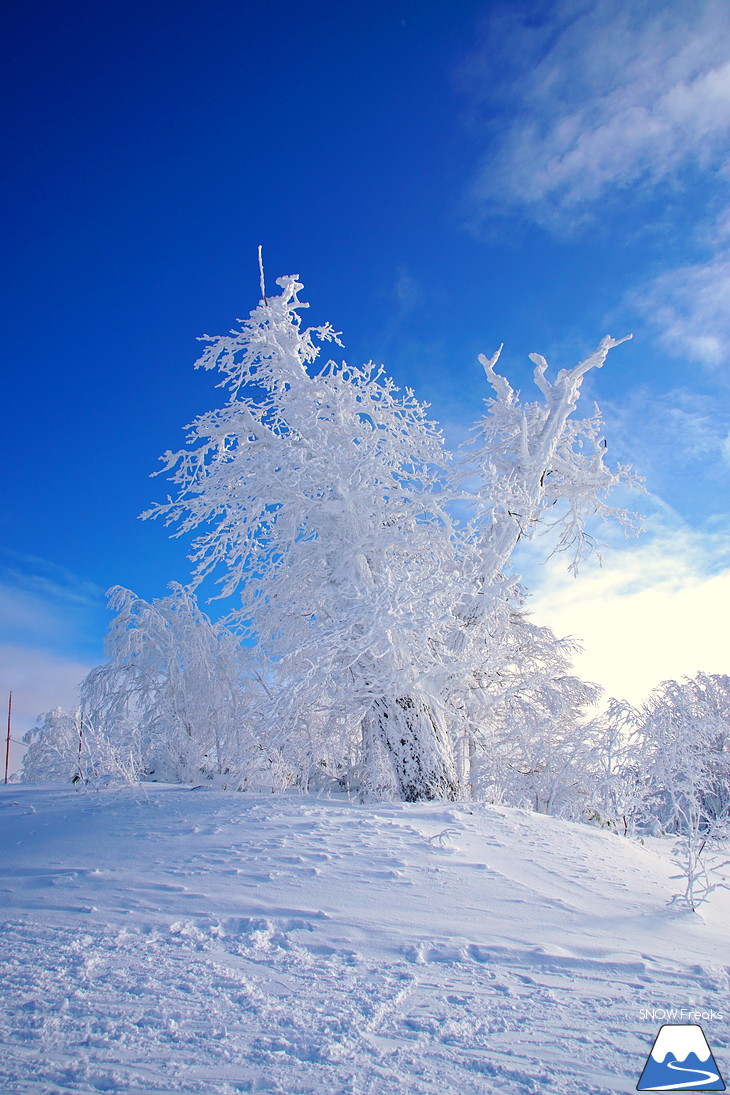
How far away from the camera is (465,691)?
11.6 m

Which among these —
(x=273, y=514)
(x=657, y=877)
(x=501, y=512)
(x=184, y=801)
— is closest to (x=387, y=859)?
(x=657, y=877)

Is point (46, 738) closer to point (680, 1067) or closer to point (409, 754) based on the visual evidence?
point (409, 754)

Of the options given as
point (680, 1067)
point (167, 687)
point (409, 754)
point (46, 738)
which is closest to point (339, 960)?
point (680, 1067)

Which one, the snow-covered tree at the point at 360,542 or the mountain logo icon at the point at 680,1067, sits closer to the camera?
the mountain logo icon at the point at 680,1067

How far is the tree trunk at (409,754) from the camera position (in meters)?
9.27

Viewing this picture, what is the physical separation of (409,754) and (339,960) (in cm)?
589

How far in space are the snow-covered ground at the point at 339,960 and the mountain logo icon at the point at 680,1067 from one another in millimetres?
55

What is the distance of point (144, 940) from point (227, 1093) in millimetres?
1727

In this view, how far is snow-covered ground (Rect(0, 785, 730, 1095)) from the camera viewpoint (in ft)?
8.40

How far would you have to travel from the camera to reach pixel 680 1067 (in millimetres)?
2631

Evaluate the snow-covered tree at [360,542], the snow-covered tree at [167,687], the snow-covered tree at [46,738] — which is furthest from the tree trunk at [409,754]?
the snow-covered tree at [46,738]

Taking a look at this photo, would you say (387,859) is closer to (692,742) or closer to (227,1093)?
(227,1093)

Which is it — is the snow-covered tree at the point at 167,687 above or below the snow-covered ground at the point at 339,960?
above

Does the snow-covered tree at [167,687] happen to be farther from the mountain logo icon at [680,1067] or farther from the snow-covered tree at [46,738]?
the mountain logo icon at [680,1067]
